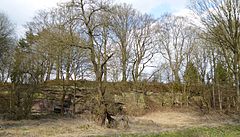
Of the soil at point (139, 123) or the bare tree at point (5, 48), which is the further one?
the bare tree at point (5, 48)

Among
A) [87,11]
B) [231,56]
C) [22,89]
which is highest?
[87,11]

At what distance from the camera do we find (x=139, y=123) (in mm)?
25469

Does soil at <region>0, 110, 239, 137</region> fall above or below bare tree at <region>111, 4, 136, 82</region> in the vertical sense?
below

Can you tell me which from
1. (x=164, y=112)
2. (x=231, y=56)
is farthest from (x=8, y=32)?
(x=231, y=56)

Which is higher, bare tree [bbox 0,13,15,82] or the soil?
bare tree [bbox 0,13,15,82]

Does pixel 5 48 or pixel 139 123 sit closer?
pixel 139 123

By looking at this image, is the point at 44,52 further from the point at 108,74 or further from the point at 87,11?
the point at 87,11

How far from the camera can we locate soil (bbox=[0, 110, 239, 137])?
1998cm

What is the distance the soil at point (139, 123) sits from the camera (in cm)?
Answer: 1998

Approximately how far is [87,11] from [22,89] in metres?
8.15

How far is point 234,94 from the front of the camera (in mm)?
36062

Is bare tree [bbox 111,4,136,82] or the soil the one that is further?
bare tree [bbox 111,4,136,82]

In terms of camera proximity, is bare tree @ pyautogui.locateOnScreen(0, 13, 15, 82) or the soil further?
bare tree @ pyautogui.locateOnScreen(0, 13, 15, 82)

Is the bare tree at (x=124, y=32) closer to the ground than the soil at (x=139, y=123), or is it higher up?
higher up
